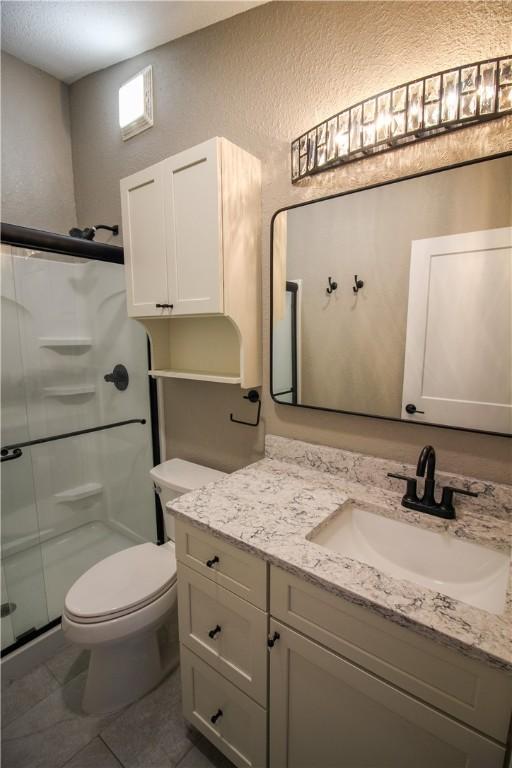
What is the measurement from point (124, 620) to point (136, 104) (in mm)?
2284

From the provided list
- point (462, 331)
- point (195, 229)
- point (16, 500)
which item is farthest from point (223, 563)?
point (16, 500)

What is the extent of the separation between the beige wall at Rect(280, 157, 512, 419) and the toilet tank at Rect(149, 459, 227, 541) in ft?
2.01

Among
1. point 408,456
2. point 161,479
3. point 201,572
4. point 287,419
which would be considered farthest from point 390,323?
point 161,479

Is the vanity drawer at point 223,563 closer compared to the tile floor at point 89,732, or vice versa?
the vanity drawer at point 223,563

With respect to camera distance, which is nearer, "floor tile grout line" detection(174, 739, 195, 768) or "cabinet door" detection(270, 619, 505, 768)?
"cabinet door" detection(270, 619, 505, 768)

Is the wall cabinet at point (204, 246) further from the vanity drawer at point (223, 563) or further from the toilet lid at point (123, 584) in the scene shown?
the toilet lid at point (123, 584)

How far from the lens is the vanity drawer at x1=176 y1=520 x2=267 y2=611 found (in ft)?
2.91

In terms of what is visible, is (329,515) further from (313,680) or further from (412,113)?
(412,113)

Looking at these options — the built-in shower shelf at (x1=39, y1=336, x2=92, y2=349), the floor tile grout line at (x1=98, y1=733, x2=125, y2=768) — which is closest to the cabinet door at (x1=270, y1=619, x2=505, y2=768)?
the floor tile grout line at (x1=98, y1=733, x2=125, y2=768)

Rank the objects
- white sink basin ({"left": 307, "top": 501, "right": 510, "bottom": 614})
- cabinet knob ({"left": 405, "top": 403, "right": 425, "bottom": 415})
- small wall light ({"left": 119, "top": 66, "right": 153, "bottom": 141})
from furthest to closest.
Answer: small wall light ({"left": 119, "top": 66, "right": 153, "bottom": 141}) < cabinet knob ({"left": 405, "top": 403, "right": 425, "bottom": 415}) < white sink basin ({"left": 307, "top": 501, "right": 510, "bottom": 614})

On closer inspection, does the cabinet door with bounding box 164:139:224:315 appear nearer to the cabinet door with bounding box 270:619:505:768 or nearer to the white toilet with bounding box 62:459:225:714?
the white toilet with bounding box 62:459:225:714

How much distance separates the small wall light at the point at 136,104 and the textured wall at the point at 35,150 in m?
0.57

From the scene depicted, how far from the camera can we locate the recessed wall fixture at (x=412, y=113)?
0.87 meters

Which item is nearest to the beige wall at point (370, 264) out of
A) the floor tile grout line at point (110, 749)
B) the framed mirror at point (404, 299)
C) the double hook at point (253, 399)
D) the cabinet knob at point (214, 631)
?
the framed mirror at point (404, 299)
